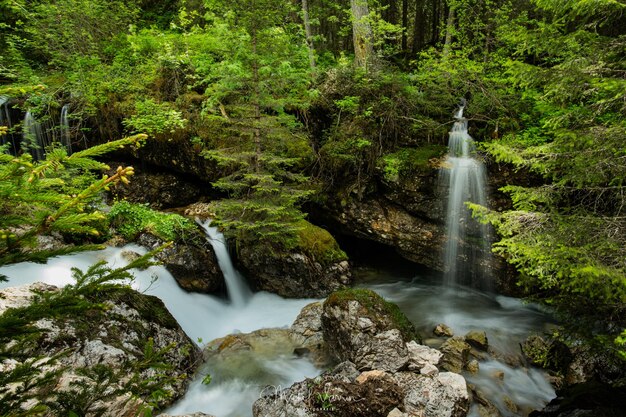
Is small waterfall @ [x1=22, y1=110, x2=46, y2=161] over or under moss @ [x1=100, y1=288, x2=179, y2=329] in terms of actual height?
over

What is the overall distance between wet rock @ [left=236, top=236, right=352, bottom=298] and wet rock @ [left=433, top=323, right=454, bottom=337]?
2537 millimetres

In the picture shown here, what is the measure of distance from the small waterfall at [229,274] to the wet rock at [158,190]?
8.54 ft

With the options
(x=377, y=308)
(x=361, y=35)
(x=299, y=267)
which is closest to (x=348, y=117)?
(x=361, y=35)

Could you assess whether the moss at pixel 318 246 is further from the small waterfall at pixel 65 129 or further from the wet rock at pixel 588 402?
the small waterfall at pixel 65 129

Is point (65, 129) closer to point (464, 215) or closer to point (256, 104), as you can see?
point (256, 104)

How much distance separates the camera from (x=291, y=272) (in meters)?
9.09

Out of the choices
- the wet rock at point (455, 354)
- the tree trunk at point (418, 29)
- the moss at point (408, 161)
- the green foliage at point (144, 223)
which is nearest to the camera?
the wet rock at point (455, 354)

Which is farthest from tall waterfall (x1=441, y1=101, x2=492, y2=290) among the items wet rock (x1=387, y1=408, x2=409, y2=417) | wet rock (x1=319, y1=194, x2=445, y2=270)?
wet rock (x1=387, y1=408, x2=409, y2=417)

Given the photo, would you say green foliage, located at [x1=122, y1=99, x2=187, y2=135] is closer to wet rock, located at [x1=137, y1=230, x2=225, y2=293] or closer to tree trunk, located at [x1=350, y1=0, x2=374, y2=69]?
wet rock, located at [x1=137, y1=230, x2=225, y2=293]

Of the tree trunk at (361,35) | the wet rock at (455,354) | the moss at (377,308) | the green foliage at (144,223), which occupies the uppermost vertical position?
the tree trunk at (361,35)

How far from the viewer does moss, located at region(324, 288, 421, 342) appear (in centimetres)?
652

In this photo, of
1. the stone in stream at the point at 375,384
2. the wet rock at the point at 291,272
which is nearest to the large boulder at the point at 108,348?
the stone in stream at the point at 375,384

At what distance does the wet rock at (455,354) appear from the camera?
650cm

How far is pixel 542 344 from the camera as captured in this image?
7160 mm
